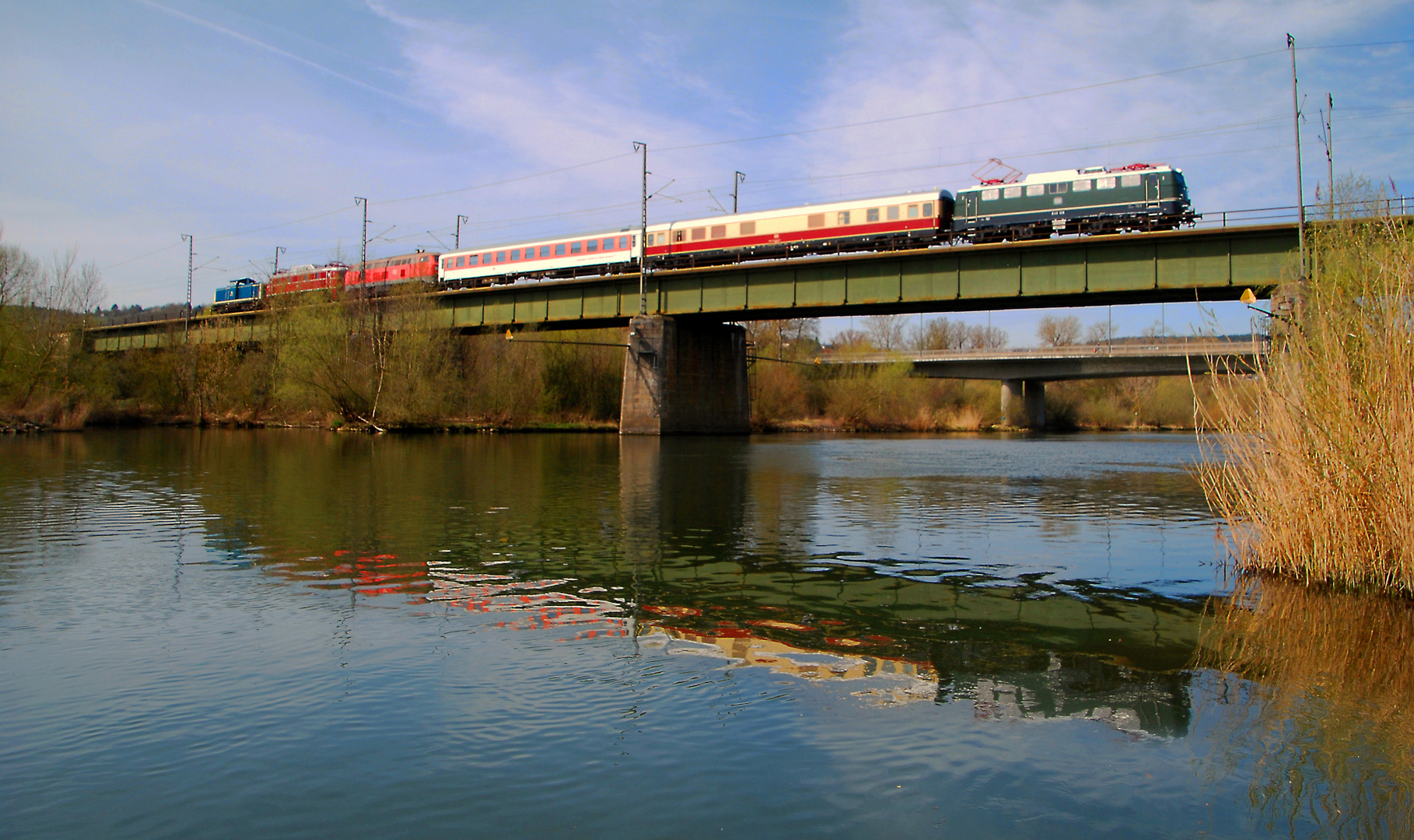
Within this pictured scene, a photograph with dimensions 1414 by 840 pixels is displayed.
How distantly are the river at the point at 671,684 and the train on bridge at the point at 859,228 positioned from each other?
94.7 ft

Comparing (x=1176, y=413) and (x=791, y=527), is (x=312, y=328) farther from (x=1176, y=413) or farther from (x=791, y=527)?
(x=1176, y=413)

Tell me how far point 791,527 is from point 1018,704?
9545 mm

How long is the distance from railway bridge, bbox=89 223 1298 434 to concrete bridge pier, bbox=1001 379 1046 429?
139 feet

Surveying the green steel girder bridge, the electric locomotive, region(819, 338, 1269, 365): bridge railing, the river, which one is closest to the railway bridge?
the green steel girder bridge

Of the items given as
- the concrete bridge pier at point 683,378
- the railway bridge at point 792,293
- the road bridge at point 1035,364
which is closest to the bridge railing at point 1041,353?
the road bridge at point 1035,364

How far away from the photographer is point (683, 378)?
183 ft

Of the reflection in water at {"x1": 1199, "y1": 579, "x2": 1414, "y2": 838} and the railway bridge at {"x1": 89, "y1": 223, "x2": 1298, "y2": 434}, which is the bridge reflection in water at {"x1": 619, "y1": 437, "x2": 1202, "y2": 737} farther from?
the railway bridge at {"x1": 89, "y1": 223, "x2": 1298, "y2": 434}

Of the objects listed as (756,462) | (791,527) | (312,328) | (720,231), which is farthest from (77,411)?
(791,527)

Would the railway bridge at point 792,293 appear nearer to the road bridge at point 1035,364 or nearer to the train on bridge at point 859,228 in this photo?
the train on bridge at point 859,228

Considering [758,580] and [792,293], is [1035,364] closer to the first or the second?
[792,293]

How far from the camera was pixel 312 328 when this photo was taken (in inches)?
2090

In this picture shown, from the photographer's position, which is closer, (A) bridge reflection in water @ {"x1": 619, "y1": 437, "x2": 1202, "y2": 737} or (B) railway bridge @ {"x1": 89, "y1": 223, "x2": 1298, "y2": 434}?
(A) bridge reflection in water @ {"x1": 619, "y1": 437, "x2": 1202, "y2": 737}

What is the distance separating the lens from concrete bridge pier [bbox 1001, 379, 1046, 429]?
307ft

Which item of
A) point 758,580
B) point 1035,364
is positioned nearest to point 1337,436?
point 758,580
